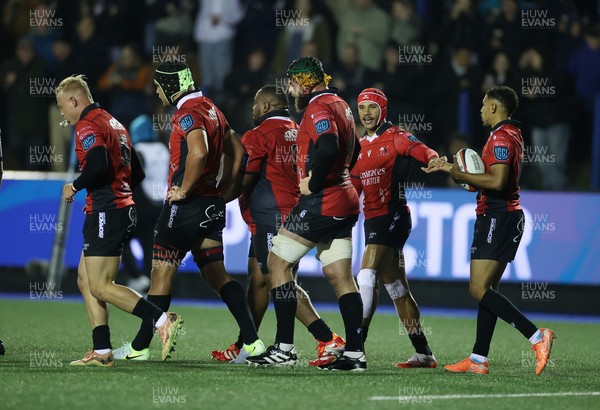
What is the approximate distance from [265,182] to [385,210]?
1165 mm

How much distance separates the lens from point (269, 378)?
8.91 metres

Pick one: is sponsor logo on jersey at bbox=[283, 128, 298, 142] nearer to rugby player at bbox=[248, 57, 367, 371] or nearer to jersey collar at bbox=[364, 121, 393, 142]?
jersey collar at bbox=[364, 121, 393, 142]

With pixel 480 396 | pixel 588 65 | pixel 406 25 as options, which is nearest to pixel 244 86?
pixel 406 25

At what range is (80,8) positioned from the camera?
68.2ft

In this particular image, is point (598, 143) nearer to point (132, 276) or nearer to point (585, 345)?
point (585, 345)

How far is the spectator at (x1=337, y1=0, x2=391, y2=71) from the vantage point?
18641mm

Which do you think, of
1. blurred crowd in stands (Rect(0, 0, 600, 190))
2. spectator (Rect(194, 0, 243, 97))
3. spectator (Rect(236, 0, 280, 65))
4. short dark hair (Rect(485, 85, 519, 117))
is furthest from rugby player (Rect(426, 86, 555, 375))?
spectator (Rect(194, 0, 243, 97))

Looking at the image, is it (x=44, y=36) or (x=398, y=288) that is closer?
(x=398, y=288)

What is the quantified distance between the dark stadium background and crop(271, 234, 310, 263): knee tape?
6370 mm

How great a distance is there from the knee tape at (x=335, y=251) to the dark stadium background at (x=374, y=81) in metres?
6.17

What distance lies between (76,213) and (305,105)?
24.8ft

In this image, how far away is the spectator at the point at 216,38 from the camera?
19.7 m

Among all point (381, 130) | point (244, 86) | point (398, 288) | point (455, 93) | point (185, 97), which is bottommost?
point (398, 288)

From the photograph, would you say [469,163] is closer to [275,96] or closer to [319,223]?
[319,223]
